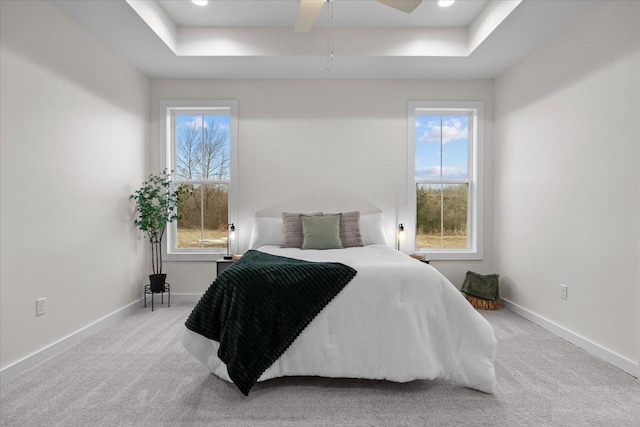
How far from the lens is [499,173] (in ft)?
14.5

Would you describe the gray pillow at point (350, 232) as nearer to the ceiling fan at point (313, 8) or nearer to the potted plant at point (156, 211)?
the potted plant at point (156, 211)

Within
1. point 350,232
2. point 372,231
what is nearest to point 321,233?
point 350,232

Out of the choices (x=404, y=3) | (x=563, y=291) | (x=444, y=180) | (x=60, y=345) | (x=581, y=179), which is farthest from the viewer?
(x=444, y=180)

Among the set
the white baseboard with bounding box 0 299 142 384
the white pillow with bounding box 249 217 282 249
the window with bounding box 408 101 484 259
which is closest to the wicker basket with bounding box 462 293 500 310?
the window with bounding box 408 101 484 259

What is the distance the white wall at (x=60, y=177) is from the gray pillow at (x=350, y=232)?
89.8 inches

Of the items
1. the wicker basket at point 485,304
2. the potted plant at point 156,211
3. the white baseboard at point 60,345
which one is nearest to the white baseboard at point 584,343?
the wicker basket at point 485,304

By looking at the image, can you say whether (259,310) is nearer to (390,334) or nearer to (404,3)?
(390,334)

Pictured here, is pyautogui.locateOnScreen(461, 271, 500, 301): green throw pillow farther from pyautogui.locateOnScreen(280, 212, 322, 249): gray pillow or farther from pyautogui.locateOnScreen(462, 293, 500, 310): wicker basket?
pyautogui.locateOnScreen(280, 212, 322, 249): gray pillow

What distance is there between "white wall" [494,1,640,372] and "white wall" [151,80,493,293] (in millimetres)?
779

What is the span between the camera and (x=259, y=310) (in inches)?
85.7

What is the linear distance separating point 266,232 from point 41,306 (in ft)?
6.84

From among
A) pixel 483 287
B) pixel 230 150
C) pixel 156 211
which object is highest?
pixel 230 150

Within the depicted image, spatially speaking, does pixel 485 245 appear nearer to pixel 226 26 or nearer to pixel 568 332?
pixel 568 332

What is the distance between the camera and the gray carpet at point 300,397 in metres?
1.93
